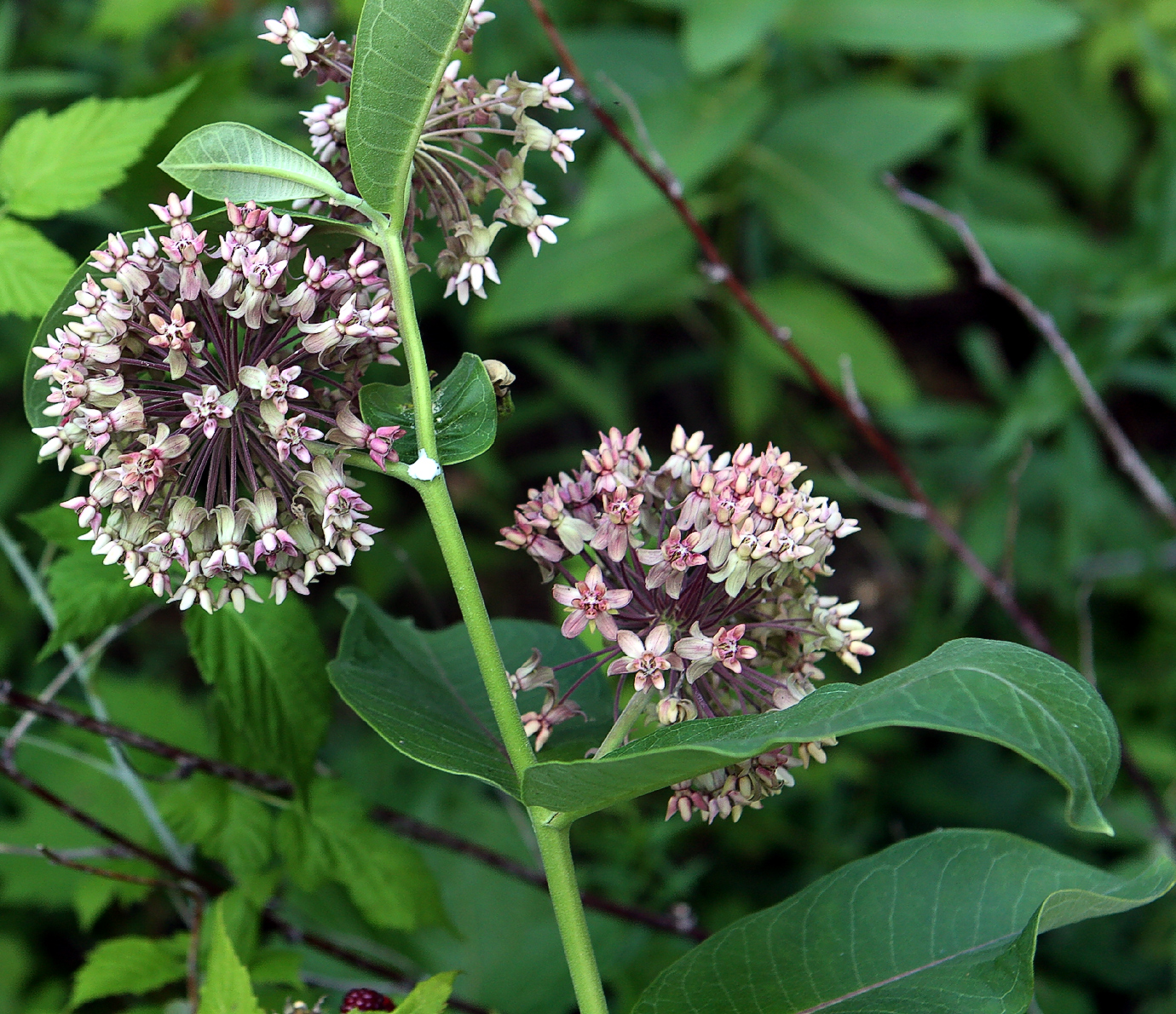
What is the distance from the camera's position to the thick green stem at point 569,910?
53.7 inches

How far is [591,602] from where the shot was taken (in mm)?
1355

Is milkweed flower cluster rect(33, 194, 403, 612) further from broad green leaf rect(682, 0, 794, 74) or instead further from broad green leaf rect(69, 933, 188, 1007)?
broad green leaf rect(682, 0, 794, 74)

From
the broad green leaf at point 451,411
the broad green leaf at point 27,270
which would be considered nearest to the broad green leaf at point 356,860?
the broad green leaf at point 451,411

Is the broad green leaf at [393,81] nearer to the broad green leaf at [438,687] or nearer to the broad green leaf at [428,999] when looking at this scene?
the broad green leaf at [438,687]

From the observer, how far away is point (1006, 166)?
4809 mm

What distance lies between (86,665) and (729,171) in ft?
9.98

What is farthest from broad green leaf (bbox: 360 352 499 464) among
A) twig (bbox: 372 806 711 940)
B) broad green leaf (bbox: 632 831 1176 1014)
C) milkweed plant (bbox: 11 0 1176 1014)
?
twig (bbox: 372 806 711 940)

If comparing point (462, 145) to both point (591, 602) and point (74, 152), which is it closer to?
point (591, 602)

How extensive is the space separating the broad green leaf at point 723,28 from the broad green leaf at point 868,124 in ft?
2.21

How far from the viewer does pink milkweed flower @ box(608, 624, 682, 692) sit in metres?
1.34

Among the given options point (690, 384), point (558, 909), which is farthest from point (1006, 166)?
point (558, 909)

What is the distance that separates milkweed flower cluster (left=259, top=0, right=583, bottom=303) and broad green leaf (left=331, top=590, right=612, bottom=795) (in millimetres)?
521

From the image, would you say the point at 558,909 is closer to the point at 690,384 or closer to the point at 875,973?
the point at 875,973

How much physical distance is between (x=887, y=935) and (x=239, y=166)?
1.30m
